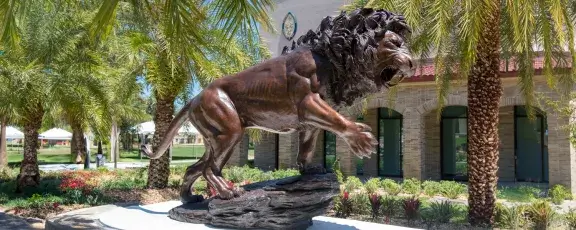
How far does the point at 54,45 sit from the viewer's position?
41.0ft

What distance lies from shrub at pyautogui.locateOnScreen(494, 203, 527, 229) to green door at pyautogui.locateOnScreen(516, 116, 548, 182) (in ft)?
32.3

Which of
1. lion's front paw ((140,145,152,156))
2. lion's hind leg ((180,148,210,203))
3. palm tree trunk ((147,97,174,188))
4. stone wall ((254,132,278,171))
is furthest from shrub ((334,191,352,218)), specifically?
stone wall ((254,132,278,171))

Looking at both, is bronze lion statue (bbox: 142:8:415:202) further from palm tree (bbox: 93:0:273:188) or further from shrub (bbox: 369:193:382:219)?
shrub (bbox: 369:193:382:219)

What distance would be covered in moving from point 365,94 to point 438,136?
15.8 meters

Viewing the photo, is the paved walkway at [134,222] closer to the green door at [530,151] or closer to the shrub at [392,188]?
the shrub at [392,188]

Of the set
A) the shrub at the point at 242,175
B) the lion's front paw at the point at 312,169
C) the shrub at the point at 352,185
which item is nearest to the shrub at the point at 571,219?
the lion's front paw at the point at 312,169

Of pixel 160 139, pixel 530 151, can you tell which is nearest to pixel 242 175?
pixel 160 139

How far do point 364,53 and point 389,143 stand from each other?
56.7 feet

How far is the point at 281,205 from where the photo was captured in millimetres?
5508

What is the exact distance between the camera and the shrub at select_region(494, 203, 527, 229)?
9769 millimetres

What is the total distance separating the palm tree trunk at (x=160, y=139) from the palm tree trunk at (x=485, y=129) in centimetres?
805

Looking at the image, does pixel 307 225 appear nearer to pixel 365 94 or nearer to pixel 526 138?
pixel 365 94

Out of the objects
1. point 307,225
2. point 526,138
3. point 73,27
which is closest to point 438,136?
point 526,138

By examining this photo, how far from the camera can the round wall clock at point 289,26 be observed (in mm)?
22859
